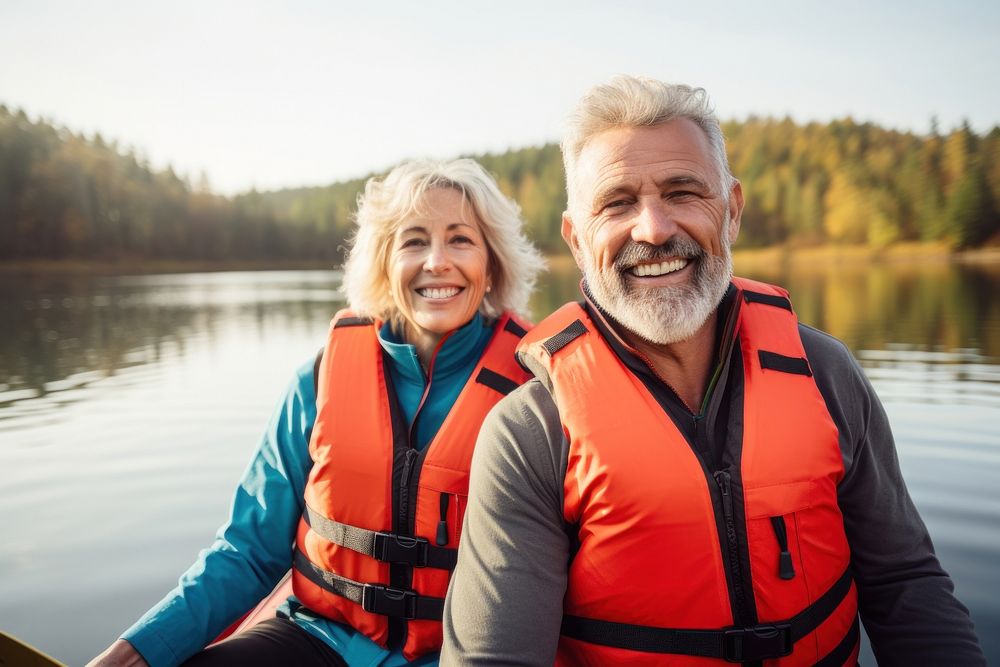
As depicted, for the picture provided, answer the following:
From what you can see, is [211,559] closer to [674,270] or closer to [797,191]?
[674,270]

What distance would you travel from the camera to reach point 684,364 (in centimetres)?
177

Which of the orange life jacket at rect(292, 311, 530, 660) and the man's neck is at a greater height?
the man's neck

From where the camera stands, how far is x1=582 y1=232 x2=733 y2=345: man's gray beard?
1.69 meters

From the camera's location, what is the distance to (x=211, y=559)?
208cm

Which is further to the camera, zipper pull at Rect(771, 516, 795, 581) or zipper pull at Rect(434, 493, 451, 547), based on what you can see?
zipper pull at Rect(434, 493, 451, 547)

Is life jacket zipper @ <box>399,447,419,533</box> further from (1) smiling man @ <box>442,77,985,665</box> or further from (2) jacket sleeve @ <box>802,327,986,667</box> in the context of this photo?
(2) jacket sleeve @ <box>802,327,986,667</box>

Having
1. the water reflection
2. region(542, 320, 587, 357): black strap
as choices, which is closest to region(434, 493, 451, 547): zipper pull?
region(542, 320, 587, 357): black strap

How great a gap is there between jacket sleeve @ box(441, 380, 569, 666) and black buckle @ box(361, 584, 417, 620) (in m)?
0.46

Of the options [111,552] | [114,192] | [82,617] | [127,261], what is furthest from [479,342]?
[114,192]

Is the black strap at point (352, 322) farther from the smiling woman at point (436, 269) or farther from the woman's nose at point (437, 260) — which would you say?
the woman's nose at point (437, 260)

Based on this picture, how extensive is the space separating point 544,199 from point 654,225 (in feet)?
258

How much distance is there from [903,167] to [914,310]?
61.2m

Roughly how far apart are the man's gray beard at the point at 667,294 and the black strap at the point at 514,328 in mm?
738

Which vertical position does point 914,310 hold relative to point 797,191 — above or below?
below
